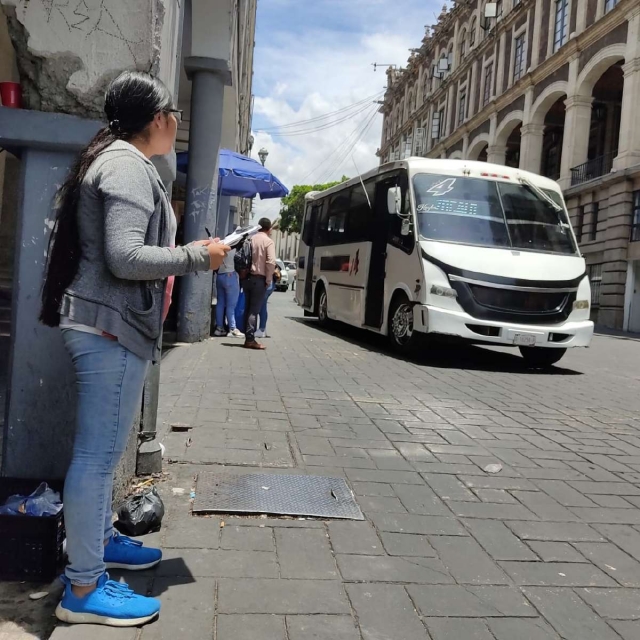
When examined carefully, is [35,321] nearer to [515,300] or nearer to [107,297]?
[107,297]

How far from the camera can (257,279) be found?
9656 millimetres

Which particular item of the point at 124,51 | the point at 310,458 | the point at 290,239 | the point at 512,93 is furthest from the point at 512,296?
the point at 290,239

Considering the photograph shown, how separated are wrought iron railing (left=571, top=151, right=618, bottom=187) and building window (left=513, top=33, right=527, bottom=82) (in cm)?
763

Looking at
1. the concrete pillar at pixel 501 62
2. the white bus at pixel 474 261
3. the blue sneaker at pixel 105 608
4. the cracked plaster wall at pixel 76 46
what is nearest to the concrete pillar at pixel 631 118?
the concrete pillar at pixel 501 62

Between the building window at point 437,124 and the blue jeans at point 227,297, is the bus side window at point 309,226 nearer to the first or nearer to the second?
the blue jeans at point 227,297

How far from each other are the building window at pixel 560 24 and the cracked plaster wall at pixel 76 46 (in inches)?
1231

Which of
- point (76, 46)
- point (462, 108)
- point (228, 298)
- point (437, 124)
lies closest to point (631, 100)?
point (462, 108)

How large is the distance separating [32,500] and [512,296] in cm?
720

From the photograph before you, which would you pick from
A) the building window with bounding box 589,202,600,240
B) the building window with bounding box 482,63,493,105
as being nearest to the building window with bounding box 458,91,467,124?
the building window with bounding box 482,63,493,105

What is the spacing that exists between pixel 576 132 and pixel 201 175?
2359 centimetres

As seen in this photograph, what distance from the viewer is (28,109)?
9.25ft

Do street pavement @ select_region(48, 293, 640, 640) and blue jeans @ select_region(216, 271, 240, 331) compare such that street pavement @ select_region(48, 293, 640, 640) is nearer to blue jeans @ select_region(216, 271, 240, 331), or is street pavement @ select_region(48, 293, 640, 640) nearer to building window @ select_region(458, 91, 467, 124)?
blue jeans @ select_region(216, 271, 240, 331)

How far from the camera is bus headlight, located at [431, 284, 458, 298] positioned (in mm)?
8656

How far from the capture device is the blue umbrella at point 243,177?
11.4 m
